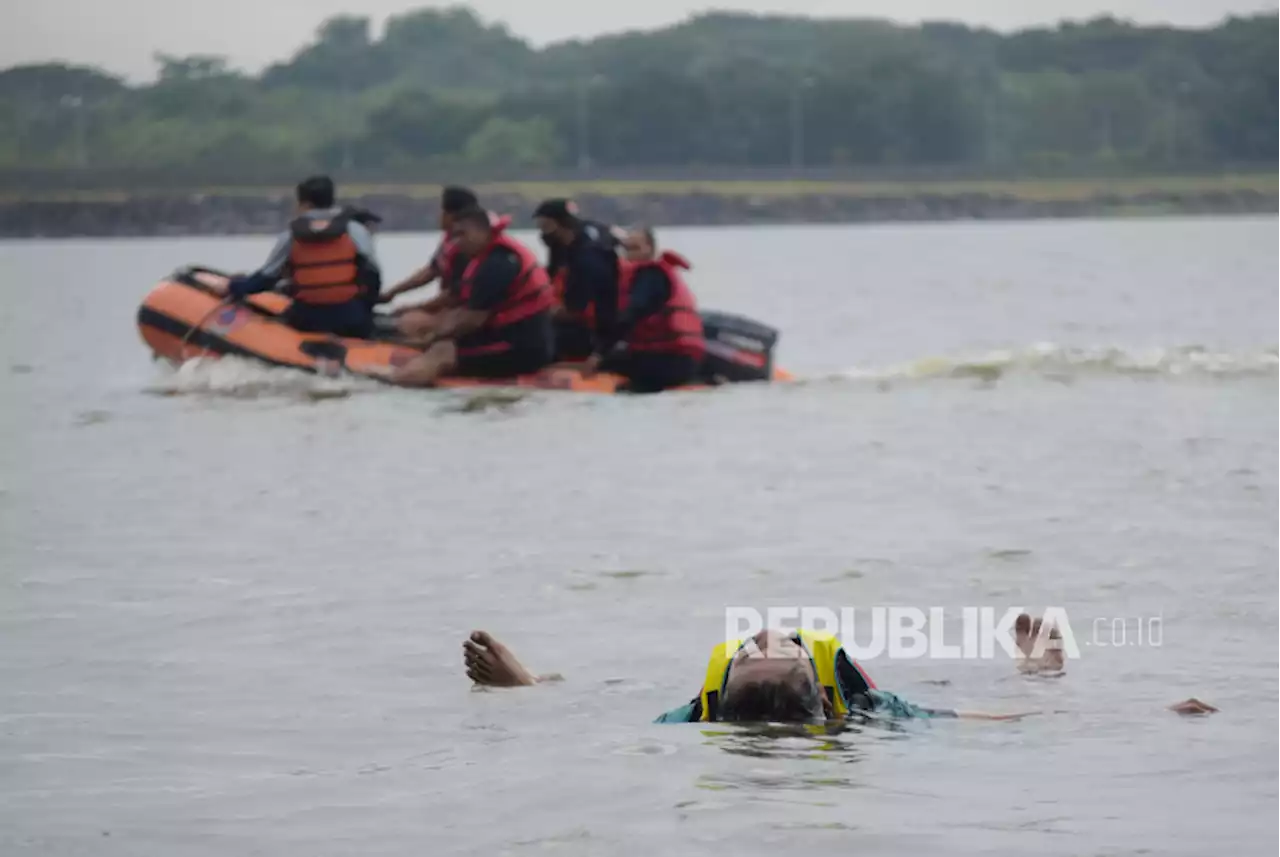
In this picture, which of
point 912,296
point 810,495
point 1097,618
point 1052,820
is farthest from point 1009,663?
point 912,296

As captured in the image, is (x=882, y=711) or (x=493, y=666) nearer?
(x=882, y=711)

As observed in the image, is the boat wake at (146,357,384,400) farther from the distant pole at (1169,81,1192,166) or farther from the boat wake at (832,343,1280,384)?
the distant pole at (1169,81,1192,166)

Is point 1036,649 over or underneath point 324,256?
underneath

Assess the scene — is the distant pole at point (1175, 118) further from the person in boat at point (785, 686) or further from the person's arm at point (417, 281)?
the person in boat at point (785, 686)

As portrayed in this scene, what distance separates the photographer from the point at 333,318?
18.0 meters

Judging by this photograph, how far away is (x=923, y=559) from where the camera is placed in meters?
11.3

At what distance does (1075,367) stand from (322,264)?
21.0 ft

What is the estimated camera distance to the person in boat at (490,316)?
1730 centimetres

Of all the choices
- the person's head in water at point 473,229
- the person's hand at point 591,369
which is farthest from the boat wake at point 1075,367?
the person's head in water at point 473,229

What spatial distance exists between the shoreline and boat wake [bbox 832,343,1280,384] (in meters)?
48.3

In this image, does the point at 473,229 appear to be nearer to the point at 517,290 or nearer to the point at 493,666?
the point at 517,290

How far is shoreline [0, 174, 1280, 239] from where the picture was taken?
237 feet

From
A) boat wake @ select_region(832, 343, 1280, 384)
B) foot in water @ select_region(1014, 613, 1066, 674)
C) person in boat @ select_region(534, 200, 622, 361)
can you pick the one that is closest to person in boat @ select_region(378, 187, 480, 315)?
person in boat @ select_region(534, 200, 622, 361)

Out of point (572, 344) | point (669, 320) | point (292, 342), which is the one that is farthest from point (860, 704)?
point (292, 342)
